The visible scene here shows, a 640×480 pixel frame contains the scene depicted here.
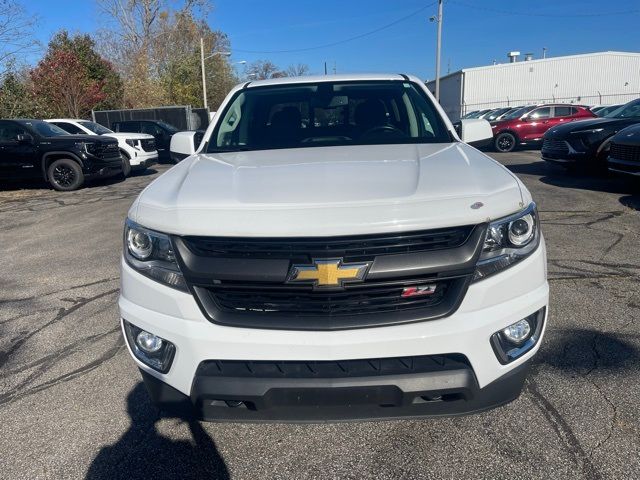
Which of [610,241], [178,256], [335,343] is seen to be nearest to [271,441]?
[335,343]

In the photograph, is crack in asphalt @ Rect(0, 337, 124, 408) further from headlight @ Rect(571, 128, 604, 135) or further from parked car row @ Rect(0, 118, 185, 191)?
parked car row @ Rect(0, 118, 185, 191)

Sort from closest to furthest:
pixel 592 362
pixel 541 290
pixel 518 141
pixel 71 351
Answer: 1. pixel 541 290
2. pixel 592 362
3. pixel 71 351
4. pixel 518 141

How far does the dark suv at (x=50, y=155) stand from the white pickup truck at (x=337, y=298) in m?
10.8

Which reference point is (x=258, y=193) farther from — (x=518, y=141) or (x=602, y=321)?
(x=518, y=141)

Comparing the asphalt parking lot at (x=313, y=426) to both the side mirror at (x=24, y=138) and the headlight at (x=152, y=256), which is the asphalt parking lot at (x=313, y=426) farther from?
the side mirror at (x=24, y=138)

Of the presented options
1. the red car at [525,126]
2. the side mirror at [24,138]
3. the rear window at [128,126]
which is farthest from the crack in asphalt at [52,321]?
the red car at [525,126]

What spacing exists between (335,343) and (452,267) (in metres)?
0.52

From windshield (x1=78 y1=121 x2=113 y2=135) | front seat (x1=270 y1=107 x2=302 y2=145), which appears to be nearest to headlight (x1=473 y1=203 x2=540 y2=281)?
front seat (x1=270 y1=107 x2=302 y2=145)

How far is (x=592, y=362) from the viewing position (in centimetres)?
294

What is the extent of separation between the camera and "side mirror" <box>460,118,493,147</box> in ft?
11.4

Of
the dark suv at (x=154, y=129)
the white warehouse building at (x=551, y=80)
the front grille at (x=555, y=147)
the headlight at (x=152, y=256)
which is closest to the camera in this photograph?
the headlight at (x=152, y=256)

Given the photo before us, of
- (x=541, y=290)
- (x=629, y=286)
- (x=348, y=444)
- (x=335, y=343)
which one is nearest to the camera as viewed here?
(x=335, y=343)

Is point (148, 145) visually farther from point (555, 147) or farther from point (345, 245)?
point (345, 245)

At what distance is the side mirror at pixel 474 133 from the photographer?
347cm
